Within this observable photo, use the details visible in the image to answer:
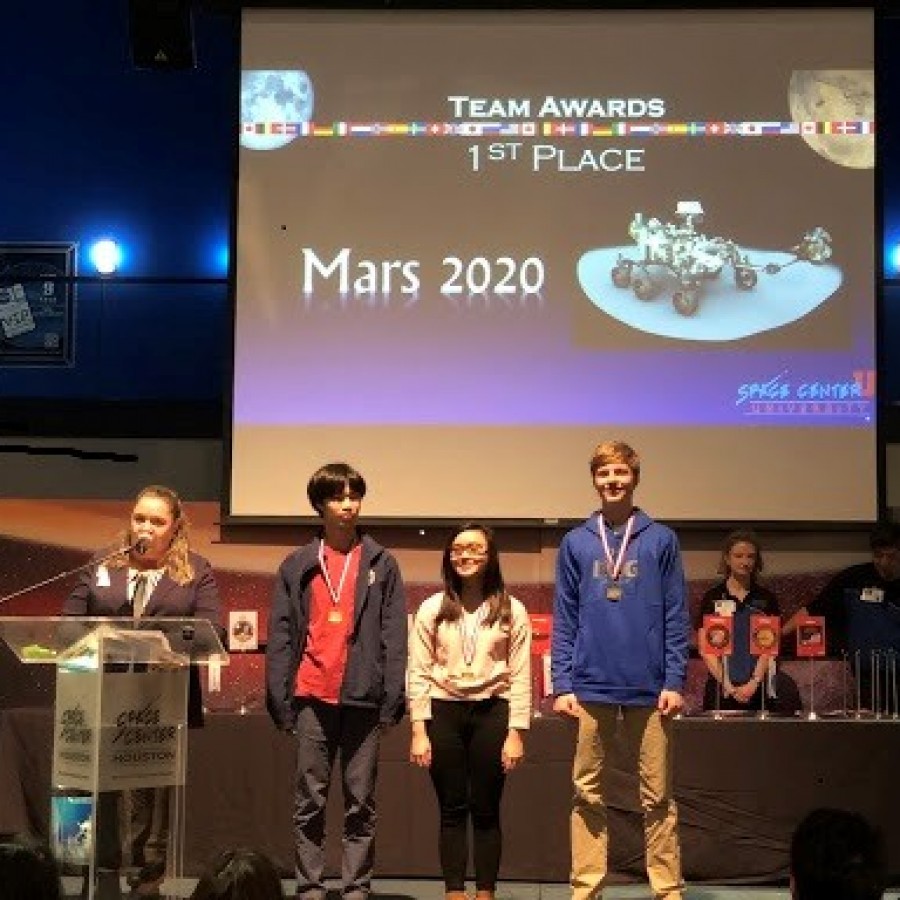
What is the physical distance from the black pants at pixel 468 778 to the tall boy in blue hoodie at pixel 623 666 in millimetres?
250

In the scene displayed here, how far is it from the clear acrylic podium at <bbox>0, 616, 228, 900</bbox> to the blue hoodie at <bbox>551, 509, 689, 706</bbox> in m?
1.17

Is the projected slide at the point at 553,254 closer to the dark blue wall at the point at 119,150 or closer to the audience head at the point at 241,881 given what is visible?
the dark blue wall at the point at 119,150

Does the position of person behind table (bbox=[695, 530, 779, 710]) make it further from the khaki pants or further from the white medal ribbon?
the white medal ribbon

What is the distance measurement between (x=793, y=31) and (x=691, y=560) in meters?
2.42

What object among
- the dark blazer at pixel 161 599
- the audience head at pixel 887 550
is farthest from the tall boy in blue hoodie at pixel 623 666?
the audience head at pixel 887 550

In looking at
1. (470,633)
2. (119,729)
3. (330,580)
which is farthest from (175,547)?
(119,729)

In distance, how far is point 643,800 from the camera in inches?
189

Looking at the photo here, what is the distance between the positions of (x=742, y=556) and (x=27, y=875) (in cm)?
440

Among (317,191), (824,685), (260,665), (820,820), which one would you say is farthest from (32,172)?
(820,820)

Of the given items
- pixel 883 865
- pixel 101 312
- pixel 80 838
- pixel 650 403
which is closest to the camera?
pixel 883 865

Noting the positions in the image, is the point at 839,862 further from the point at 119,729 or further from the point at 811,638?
the point at 811,638

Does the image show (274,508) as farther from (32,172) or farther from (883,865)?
(883,865)

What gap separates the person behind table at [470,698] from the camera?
4.87m

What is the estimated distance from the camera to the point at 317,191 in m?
7.14
